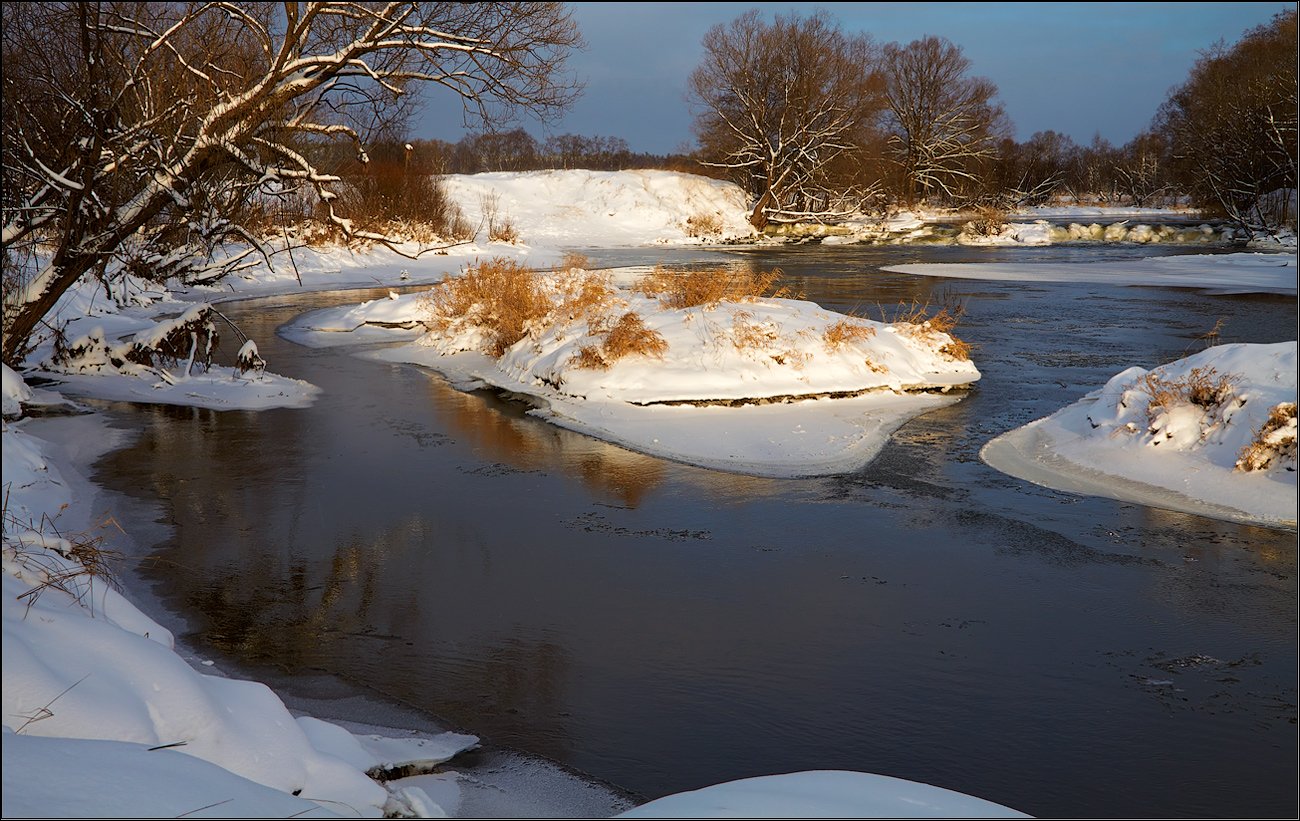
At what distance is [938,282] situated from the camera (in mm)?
30812

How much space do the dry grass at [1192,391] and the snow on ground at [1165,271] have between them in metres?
18.8

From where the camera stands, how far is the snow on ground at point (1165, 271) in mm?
28859

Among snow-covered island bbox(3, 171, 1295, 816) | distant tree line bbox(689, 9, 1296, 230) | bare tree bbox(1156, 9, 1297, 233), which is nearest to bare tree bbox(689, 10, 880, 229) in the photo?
distant tree line bbox(689, 9, 1296, 230)

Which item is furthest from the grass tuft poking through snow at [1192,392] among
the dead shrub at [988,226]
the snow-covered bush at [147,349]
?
the dead shrub at [988,226]

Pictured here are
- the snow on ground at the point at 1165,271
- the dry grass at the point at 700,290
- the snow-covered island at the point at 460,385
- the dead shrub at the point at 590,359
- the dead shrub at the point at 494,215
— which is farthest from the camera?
the dead shrub at the point at 494,215

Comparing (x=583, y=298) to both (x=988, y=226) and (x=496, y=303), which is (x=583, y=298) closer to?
(x=496, y=303)

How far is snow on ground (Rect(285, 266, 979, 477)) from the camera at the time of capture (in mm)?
11977

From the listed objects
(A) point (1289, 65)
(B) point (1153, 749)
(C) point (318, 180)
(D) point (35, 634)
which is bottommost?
(B) point (1153, 749)

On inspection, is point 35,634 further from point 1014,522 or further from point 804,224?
point 804,224

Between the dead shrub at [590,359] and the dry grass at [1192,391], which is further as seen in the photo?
the dead shrub at [590,359]

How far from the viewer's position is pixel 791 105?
59.6 m

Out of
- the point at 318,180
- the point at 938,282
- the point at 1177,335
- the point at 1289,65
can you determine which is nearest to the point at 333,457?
the point at 318,180

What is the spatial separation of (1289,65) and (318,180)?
41.8 metres

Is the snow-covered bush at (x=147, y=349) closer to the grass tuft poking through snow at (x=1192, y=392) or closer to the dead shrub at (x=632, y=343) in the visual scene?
the dead shrub at (x=632, y=343)
